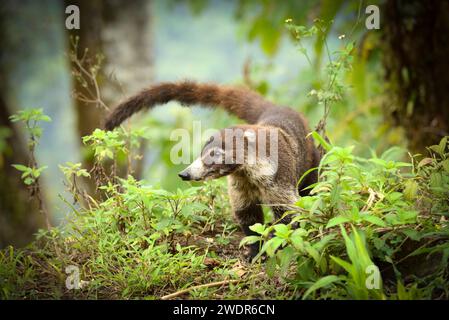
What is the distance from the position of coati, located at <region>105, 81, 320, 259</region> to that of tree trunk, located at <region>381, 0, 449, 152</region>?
1533mm

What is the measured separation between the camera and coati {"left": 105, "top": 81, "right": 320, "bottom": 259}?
3500mm

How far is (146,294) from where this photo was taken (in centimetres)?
282

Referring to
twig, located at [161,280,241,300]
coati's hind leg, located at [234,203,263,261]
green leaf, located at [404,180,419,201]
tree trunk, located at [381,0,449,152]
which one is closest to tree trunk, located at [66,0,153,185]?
tree trunk, located at [381,0,449,152]

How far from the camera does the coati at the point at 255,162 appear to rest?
11.5ft

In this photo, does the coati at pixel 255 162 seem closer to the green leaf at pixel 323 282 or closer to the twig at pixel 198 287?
the twig at pixel 198 287

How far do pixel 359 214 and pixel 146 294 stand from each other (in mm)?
1166

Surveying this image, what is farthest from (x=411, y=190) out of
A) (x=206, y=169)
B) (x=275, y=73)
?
(x=275, y=73)

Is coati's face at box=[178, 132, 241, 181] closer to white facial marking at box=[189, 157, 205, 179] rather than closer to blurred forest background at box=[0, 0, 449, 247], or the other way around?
white facial marking at box=[189, 157, 205, 179]

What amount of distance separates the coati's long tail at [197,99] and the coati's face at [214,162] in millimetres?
847

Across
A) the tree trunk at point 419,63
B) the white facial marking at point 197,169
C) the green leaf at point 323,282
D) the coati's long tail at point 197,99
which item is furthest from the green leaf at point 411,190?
the tree trunk at point 419,63
